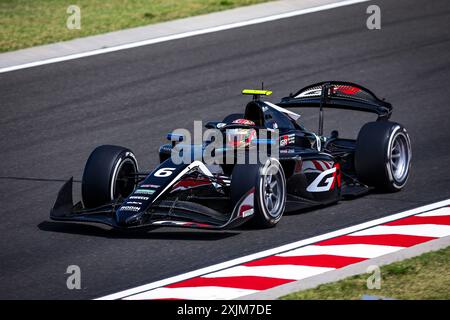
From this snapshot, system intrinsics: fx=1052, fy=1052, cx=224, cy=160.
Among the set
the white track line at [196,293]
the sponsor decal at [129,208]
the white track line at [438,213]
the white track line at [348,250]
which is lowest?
the white track line at [196,293]

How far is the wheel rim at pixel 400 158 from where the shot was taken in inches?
456

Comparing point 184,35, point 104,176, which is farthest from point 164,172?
point 184,35

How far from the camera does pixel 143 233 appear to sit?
1035 cm

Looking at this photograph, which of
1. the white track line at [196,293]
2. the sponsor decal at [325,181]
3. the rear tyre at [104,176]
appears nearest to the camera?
the white track line at [196,293]

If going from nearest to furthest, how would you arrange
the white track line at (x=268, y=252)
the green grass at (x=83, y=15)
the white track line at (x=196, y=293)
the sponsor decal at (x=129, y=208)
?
the white track line at (x=196, y=293) < the white track line at (x=268, y=252) < the sponsor decal at (x=129, y=208) < the green grass at (x=83, y=15)

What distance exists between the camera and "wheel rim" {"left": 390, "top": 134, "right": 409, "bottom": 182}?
11.6 m

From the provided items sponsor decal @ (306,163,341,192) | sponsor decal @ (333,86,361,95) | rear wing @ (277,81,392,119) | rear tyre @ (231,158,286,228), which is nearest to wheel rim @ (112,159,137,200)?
rear tyre @ (231,158,286,228)

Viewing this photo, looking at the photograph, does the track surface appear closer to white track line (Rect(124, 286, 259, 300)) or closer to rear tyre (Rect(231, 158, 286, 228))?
rear tyre (Rect(231, 158, 286, 228))

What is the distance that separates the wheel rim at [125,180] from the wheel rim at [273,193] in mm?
1564

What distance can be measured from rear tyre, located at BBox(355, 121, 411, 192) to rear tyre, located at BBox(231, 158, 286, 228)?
4.07ft

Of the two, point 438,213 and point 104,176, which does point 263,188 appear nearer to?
point 104,176

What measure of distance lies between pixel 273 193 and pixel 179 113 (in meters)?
5.01

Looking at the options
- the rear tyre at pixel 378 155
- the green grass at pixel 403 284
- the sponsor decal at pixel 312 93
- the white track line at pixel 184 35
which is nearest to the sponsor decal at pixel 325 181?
the rear tyre at pixel 378 155

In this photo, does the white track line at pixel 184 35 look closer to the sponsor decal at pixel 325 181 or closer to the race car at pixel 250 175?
the race car at pixel 250 175
